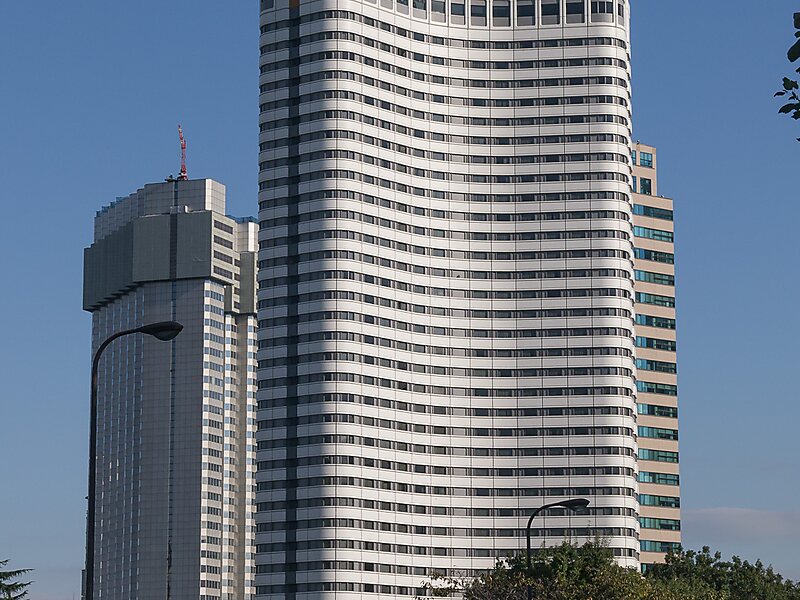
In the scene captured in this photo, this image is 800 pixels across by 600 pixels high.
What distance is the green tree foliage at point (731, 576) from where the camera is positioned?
156125 millimetres

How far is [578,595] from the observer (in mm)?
106250

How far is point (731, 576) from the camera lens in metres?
159

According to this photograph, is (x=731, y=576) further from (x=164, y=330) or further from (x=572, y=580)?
(x=164, y=330)

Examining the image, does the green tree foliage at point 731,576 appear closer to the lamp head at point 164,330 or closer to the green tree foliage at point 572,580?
the green tree foliage at point 572,580

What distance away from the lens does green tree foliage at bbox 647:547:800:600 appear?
15612 centimetres

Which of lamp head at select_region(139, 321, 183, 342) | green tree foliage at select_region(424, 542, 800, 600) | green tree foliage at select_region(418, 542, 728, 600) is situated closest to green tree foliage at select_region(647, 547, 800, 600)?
green tree foliage at select_region(424, 542, 800, 600)

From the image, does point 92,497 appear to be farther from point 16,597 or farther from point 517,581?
point 517,581

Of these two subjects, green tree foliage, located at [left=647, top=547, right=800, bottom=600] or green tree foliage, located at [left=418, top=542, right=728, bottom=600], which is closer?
green tree foliage, located at [left=418, top=542, right=728, bottom=600]

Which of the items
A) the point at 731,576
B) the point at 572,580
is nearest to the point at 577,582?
the point at 572,580

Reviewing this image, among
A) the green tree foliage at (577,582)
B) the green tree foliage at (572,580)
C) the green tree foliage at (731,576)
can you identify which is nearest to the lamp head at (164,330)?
the green tree foliage at (577,582)

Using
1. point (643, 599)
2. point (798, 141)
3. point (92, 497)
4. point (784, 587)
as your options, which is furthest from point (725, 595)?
point (798, 141)

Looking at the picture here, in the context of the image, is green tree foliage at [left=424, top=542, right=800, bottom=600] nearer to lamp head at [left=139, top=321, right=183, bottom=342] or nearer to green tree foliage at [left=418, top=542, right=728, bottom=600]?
green tree foliage at [left=418, top=542, right=728, bottom=600]

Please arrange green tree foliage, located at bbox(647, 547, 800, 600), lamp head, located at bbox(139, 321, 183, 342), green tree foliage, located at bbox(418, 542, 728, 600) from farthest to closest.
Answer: green tree foliage, located at bbox(647, 547, 800, 600)
green tree foliage, located at bbox(418, 542, 728, 600)
lamp head, located at bbox(139, 321, 183, 342)

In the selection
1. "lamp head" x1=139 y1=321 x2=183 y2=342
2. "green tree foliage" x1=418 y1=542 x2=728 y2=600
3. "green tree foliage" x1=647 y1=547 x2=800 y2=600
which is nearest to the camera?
"lamp head" x1=139 y1=321 x2=183 y2=342
